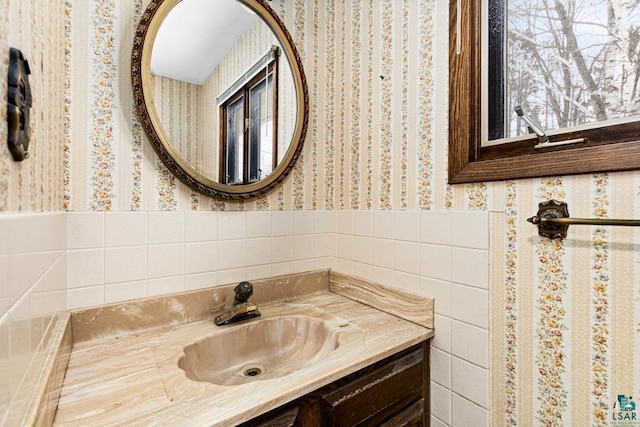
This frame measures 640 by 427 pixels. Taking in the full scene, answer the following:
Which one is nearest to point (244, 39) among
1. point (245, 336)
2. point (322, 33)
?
point (322, 33)

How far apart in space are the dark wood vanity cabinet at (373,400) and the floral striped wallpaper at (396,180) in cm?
23

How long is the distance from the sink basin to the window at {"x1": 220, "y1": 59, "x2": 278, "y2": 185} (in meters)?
0.57

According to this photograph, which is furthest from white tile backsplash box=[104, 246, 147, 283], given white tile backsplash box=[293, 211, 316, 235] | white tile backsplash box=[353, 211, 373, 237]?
white tile backsplash box=[353, 211, 373, 237]

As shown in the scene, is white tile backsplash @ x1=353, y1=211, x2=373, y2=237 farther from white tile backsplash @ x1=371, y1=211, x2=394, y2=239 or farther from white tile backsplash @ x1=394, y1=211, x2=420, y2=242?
white tile backsplash @ x1=394, y1=211, x2=420, y2=242

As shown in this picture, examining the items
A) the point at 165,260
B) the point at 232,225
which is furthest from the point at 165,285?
the point at 232,225

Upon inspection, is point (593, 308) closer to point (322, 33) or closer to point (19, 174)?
point (19, 174)

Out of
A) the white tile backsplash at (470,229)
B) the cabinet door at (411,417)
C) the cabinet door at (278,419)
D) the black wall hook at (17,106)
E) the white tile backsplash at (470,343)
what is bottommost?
the cabinet door at (411,417)

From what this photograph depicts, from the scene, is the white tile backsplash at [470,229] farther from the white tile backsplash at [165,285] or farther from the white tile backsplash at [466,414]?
the white tile backsplash at [165,285]

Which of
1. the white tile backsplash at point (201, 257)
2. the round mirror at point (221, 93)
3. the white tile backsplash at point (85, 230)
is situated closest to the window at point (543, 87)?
the round mirror at point (221, 93)

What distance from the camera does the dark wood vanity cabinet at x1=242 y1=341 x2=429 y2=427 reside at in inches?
28.6

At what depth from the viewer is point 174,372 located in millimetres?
769

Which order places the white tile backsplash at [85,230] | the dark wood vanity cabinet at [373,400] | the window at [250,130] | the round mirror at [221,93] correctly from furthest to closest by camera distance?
the window at [250,130]
the round mirror at [221,93]
the white tile backsplash at [85,230]
the dark wood vanity cabinet at [373,400]

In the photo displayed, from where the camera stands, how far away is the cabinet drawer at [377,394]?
0.78 m

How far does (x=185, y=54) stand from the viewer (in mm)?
1088
